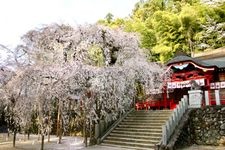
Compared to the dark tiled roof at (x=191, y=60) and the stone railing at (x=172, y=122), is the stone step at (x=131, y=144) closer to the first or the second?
the stone railing at (x=172, y=122)

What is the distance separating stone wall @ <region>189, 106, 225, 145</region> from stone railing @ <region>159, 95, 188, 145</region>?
1.75 feet

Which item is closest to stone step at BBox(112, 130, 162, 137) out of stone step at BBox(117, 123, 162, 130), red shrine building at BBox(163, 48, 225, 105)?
stone step at BBox(117, 123, 162, 130)

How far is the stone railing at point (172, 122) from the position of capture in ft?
42.6

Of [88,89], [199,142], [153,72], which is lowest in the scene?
[199,142]

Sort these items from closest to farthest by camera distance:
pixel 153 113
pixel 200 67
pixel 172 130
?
pixel 172 130 < pixel 153 113 < pixel 200 67

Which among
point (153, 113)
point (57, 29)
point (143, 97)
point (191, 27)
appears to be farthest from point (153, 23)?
point (57, 29)

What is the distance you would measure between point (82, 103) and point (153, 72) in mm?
5858

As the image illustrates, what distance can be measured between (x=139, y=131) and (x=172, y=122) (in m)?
2.23

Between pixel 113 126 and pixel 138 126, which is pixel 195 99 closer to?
pixel 138 126

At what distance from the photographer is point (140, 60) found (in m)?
17.7

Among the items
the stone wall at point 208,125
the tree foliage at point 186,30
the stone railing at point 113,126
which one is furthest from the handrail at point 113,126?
the tree foliage at point 186,30

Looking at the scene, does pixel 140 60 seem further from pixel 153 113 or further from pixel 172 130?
pixel 172 130

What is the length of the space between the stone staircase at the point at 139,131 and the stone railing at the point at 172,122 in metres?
0.69

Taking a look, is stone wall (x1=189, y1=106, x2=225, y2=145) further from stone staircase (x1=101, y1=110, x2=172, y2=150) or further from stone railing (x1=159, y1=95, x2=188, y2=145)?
stone staircase (x1=101, y1=110, x2=172, y2=150)
